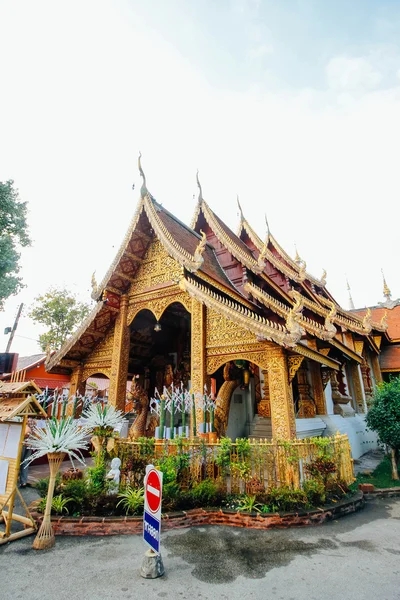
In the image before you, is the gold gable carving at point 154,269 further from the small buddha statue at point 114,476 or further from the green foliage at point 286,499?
the green foliage at point 286,499

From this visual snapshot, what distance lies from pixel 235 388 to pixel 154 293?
10.9 feet

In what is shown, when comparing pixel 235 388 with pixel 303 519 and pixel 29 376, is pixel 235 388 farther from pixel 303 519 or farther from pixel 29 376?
pixel 29 376

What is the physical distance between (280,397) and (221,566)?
284 centimetres

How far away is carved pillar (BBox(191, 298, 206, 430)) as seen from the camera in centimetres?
687

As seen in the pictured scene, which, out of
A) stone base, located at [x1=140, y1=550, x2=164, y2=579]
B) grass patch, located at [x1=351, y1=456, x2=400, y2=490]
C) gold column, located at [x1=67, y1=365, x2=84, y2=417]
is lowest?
stone base, located at [x1=140, y1=550, x2=164, y2=579]

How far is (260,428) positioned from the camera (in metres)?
8.70

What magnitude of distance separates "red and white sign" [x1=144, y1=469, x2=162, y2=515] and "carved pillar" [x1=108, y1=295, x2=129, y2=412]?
16.9ft

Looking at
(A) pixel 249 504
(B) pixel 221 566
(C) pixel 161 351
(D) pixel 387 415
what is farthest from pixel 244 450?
(C) pixel 161 351

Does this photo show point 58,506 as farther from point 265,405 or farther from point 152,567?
point 265,405

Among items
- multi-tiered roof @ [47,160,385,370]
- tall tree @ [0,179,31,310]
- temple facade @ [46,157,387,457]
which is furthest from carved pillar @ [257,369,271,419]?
tall tree @ [0,179,31,310]

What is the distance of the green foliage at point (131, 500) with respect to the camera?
4.71 meters

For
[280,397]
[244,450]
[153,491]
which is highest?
[280,397]

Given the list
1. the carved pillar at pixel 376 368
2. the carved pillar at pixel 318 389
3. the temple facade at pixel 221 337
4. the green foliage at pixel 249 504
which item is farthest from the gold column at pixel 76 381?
the carved pillar at pixel 376 368

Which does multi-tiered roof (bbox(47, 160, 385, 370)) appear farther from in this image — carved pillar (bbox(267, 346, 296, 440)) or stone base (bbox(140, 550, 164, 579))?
stone base (bbox(140, 550, 164, 579))
